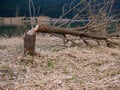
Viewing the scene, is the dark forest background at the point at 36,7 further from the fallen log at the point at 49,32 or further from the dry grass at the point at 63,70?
the dry grass at the point at 63,70

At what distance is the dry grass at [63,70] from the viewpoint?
2.79 meters

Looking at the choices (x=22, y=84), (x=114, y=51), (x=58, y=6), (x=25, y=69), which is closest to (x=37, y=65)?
(x=25, y=69)

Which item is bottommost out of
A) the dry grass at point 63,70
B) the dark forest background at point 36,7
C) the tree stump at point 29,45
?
the dry grass at point 63,70

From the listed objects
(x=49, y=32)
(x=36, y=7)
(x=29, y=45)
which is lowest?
(x=29, y=45)

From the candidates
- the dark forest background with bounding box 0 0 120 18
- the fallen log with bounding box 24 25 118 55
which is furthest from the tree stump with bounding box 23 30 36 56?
the dark forest background with bounding box 0 0 120 18

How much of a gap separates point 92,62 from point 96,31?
1427mm

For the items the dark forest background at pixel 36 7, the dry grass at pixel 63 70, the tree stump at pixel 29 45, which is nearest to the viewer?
the dry grass at pixel 63 70

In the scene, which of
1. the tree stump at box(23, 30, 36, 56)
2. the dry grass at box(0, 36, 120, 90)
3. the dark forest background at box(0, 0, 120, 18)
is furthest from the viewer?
the dark forest background at box(0, 0, 120, 18)

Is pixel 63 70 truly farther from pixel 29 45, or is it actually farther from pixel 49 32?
pixel 49 32

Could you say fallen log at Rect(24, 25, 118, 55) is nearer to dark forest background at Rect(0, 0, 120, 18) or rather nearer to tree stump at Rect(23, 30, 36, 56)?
tree stump at Rect(23, 30, 36, 56)

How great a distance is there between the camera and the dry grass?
279 cm

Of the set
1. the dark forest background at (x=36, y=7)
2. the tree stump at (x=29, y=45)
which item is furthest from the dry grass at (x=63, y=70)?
the dark forest background at (x=36, y=7)

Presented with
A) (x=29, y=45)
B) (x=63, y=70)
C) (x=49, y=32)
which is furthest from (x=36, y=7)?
(x=63, y=70)

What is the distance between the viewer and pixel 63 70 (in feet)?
10.9
